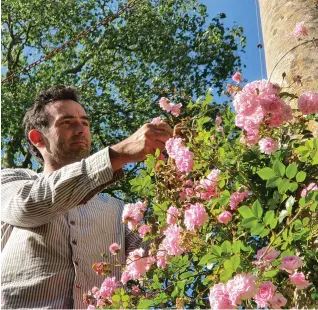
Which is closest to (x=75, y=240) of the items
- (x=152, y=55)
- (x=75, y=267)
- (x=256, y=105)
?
(x=75, y=267)

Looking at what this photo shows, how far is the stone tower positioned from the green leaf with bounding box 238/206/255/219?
4.01 feet

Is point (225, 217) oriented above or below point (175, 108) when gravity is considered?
below

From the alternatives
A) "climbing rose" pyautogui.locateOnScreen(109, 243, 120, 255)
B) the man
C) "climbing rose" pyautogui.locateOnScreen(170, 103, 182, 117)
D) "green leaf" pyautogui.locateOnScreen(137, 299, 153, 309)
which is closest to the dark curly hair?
the man

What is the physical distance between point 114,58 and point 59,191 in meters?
10.9

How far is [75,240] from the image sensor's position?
7.59 ft

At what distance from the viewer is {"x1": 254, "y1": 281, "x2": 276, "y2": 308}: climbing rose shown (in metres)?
1.51

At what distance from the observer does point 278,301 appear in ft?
5.01

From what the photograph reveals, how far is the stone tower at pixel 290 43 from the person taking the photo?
2.74 m

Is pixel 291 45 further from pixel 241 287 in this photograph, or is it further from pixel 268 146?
pixel 241 287

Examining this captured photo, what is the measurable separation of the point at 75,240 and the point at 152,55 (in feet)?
34.0

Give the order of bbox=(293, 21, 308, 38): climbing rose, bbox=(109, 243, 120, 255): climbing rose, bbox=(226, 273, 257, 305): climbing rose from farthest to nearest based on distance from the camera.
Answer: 1. bbox=(293, 21, 308, 38): climbing rose
2. bbox=(109, 243, 120, 255): climbing rose
3. bbox=(226, 273, 257, 305): climbing rose

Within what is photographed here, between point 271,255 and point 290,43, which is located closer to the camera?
point 271,255

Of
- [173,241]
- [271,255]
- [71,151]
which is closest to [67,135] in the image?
[71,151]

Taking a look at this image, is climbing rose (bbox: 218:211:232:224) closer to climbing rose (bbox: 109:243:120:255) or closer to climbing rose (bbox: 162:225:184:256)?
climbing rose (bbox: 162:225:184:256)
